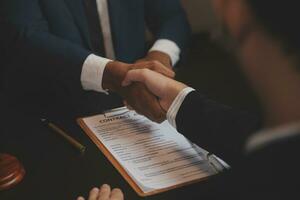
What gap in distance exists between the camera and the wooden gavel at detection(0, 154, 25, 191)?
3.79ft

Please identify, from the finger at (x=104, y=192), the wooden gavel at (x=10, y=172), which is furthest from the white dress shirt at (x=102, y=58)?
the finger at (x=104, y=192)

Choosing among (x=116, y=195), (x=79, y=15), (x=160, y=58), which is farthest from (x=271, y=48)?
(x=79, y=15)

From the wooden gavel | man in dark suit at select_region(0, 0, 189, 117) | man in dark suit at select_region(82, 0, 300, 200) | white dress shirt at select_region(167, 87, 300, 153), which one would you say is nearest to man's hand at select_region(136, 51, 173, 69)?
man in dark suit at select_region(0, 0, 189, 117)

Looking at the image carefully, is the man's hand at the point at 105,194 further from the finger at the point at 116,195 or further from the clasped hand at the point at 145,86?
the clasped hand at the point at 145,86

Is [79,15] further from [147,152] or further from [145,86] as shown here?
[147,152]

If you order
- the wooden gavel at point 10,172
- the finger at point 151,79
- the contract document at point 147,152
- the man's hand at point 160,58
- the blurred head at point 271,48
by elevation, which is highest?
the blurred head at point 271,48

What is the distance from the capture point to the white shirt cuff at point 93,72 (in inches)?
66.5

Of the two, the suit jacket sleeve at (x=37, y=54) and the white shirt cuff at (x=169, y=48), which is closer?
the suit jacket sleeve at (x=37, y=54)

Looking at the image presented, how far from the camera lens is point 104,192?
1.09 meters

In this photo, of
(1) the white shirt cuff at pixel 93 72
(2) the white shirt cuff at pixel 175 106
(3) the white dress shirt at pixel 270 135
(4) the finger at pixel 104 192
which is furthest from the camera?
(1) the white shirt cuff at pixel 93 72

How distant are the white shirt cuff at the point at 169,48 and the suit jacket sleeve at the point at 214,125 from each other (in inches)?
23.2

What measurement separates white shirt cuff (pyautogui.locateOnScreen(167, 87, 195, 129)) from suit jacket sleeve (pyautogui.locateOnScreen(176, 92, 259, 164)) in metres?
0.01

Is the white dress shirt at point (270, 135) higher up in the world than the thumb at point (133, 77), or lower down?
higher up

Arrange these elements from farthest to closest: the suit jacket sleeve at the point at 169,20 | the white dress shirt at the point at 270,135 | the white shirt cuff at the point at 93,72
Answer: the suit jacket sleeve at the point at 169,20 → the white shirt cuff at the point at 93,72 → the white dress shirt at the point at 270,135
